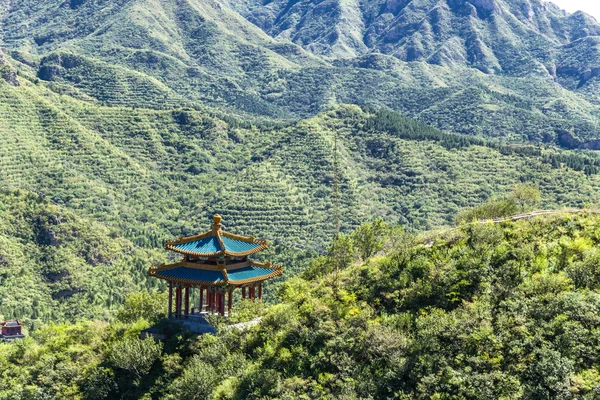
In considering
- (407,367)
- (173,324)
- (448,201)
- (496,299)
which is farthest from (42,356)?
(448,201)

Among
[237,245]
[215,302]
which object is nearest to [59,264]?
[215,302]

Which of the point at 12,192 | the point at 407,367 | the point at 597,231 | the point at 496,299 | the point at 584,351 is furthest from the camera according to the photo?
the point at 12,192

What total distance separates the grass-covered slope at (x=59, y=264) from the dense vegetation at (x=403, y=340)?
6820cm

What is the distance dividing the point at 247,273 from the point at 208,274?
10.5 feet

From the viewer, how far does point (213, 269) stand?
2319 inches

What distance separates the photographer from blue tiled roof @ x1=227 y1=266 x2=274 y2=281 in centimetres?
5922

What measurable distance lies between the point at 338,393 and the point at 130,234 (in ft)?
438

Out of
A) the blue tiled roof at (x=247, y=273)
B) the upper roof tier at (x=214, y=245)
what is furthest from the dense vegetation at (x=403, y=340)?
the upper roof tier at (x=214, y=245)

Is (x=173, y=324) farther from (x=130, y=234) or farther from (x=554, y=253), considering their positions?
(x=130, y=234)

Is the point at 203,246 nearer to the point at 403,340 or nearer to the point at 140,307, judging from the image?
the point at 140,307

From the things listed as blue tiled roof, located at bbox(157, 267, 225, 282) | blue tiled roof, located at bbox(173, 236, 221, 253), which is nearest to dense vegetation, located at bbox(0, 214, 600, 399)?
blue tiled roof, located at bbox(157, 267, 225, 282)

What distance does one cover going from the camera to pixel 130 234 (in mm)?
176375

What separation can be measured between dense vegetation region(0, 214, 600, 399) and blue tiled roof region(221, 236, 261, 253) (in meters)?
4.66

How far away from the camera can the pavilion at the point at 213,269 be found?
58531 millimetres
